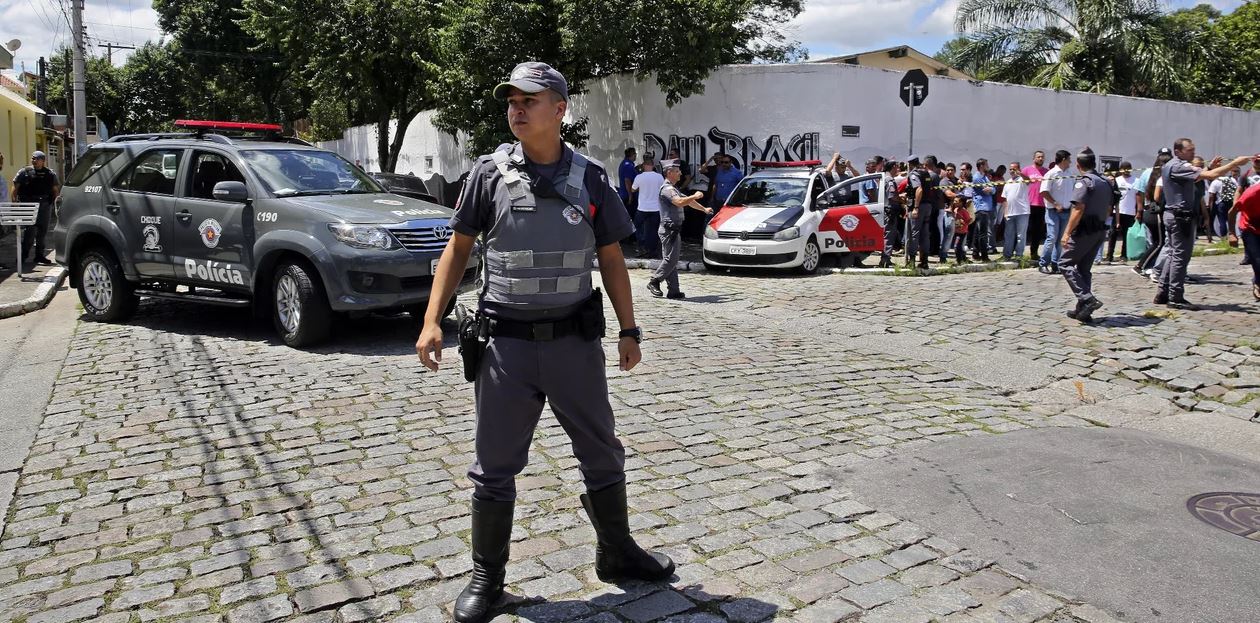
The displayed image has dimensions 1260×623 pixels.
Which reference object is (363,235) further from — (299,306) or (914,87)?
(914,87)

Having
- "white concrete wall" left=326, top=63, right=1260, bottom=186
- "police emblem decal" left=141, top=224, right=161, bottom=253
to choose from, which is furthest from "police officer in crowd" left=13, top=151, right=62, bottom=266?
"white concrete wall" left=326, top=63, right=1260, bottom=186

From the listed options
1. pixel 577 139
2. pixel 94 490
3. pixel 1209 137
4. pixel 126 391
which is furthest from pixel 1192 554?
pixel 1209 137

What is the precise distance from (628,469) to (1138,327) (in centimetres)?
647

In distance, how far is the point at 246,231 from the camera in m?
8.66

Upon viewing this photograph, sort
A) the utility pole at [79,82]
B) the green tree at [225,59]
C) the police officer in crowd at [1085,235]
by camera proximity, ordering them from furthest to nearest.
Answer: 1. the green tree at [225,59]
2. the utility pole at [79,82]
3. the police officer in crowd at [1085,235]

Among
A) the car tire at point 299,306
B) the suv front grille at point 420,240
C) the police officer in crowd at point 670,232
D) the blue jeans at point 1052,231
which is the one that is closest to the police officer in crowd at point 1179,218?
the blue jeans at point 1052,231

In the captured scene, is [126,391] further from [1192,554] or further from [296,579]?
[1192,554]

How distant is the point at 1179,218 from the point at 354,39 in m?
21.8

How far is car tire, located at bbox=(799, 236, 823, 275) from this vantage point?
570 inches

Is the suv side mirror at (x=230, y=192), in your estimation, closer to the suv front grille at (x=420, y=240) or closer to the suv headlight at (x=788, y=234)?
the suv front grille at (x=420, y=240)

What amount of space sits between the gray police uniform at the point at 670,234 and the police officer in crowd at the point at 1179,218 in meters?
5.25

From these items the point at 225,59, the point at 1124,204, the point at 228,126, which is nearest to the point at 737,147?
the point at 1124,204

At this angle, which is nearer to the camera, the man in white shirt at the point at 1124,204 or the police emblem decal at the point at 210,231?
the police emblem decal at the point at 210,231

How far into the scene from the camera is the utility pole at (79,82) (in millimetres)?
23430
